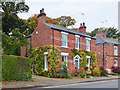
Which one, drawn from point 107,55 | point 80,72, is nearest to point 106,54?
point 107,55

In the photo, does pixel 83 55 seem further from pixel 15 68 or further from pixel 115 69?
pixel 15 68

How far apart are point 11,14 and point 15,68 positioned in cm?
1370

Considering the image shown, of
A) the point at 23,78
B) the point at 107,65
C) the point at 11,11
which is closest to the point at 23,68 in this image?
the point at 23,78

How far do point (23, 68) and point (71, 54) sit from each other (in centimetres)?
988

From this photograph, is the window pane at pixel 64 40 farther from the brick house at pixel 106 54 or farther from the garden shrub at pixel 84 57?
the brick house at pixel 106 54

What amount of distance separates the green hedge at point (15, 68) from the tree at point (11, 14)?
12.1 m

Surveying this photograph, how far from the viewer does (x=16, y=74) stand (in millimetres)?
14625

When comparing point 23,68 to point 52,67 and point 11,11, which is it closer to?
point 52,67

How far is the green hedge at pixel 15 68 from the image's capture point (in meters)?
13.8

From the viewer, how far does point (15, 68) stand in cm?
1459

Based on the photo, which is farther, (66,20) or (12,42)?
(66,20)

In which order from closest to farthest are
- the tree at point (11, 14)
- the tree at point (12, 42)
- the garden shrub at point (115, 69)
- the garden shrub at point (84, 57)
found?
the tree at point (12, 42)
the garden shrub at point (84, 57)
the tree at point (11, 14)
the garden shrub at point (115, 69)

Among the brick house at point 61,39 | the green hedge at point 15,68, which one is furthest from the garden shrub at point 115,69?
the green hedge at point 15,68

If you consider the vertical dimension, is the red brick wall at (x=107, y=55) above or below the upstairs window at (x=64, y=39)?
below
